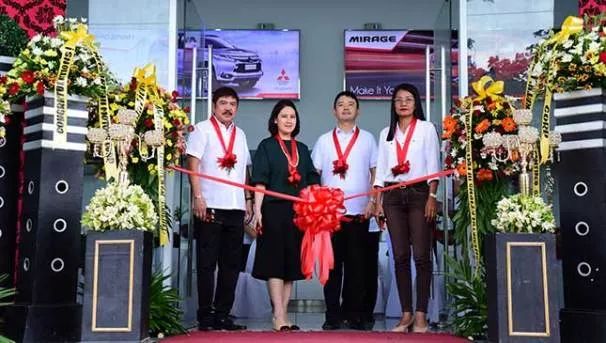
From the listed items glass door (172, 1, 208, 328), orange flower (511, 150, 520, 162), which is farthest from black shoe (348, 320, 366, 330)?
orange flower (511, 150, 520, 162)

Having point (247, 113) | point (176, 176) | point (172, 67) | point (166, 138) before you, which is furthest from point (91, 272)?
point (247, 113)

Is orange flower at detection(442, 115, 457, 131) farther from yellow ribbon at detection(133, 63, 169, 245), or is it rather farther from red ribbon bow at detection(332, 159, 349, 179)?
yellow ribbon at detection(133, 63, 169, 245)

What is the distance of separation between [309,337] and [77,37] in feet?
6.95

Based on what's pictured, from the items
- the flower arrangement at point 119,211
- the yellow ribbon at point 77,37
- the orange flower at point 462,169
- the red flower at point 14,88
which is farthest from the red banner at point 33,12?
the orange flower at point 462,169

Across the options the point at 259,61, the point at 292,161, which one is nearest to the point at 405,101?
the point at 292,161

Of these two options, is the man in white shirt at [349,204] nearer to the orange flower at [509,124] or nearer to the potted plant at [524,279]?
the orange flower at [509,124]

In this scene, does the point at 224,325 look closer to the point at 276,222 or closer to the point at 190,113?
the point at 276,222

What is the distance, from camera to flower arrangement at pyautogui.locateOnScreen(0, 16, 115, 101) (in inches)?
176

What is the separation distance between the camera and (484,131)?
481 centimetres

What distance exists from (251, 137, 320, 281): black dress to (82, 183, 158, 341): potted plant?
0.95 meters

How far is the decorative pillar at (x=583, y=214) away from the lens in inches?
165

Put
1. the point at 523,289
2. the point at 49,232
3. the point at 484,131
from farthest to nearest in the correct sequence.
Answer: the point at 484,131 < the point at 49,232 < the point at 523,289

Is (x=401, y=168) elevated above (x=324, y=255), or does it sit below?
above

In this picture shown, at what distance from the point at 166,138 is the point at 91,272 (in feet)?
3.95
